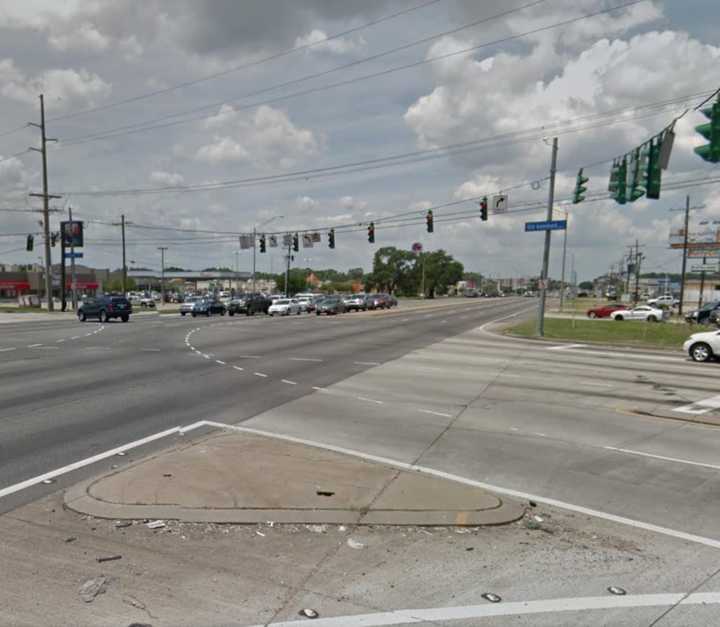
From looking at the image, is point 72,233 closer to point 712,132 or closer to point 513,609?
point 712,132

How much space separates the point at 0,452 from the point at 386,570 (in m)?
5.99

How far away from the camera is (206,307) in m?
53.3

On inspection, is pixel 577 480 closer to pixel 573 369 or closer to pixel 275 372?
pixel 275 372

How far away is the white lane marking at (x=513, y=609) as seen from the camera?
13.0 ft

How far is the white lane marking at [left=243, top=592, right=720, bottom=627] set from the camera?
13.0 feet

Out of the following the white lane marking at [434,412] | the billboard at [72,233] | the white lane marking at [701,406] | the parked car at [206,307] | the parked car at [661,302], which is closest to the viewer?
the white lane marking at [434,412]

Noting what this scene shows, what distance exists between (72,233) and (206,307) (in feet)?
65.7

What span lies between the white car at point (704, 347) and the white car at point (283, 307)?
40.4 meters

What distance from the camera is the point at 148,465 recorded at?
718cm

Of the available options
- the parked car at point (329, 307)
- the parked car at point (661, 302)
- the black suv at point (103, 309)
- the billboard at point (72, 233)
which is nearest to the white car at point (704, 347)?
the black suv at point (103, 309)

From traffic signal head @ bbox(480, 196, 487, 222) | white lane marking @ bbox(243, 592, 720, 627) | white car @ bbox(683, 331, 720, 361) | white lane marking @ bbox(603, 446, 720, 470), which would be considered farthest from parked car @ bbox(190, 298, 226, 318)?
white lane marking @ bbox(243, 592, 720, 627)

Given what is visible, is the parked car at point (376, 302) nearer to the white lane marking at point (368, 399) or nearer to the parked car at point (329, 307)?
the parked car at point (329, 307)

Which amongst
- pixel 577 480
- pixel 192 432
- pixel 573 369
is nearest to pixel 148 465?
pixel 192 432

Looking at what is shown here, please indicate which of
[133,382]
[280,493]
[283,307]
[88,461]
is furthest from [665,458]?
[283,307]
